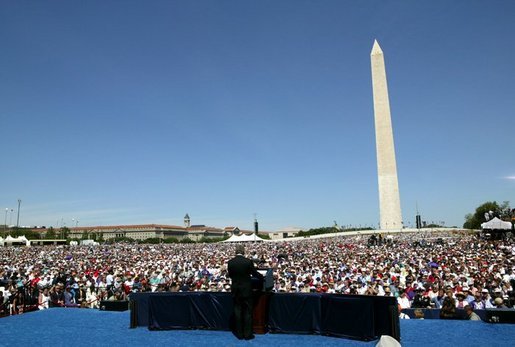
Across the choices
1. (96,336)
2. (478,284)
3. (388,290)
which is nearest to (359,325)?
(96,336)

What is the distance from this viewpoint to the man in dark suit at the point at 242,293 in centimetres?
734

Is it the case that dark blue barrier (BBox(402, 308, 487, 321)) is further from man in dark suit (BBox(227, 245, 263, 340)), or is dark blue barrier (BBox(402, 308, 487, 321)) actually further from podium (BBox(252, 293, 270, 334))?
man in dark suit (BBox(227, 245, 263, 340))

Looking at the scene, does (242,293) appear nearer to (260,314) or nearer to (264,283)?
(264,283)

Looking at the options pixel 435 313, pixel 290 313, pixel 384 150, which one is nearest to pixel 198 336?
pixel 290 313

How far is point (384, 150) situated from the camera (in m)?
60.5

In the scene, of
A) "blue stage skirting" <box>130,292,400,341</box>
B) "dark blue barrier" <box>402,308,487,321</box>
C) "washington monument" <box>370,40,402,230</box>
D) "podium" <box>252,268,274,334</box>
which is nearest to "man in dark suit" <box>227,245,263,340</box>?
"podium" <box>252,268,274,334</box>

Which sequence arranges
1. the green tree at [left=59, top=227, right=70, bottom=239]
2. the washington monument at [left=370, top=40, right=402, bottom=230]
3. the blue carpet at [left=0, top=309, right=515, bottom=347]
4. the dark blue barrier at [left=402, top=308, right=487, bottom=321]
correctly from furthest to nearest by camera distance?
the green tree at [left=59, top=227, right=70, bottom=239] < the washington monument at [left=370, top=40, right=402, bottom=230] < the dark blue barrier at [left=402, top=308, right=487, bottom=321] < the blue carpet at [left=0, top=309, right=515, bottom=347]

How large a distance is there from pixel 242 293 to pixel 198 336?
134 cm

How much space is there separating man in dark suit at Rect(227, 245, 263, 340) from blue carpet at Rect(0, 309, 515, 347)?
0.24m

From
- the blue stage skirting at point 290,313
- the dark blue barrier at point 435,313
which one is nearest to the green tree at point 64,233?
the blue stage skirting at point 290,313

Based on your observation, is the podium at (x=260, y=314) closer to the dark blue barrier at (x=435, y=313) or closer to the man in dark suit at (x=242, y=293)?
the man in dark suit at (x=242, y=293)

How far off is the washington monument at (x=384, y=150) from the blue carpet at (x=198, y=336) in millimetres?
54010

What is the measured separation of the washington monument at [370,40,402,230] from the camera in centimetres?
5966

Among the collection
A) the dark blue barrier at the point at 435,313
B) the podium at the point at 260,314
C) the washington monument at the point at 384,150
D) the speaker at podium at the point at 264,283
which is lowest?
the dark blue barrier at the point at 435,313
